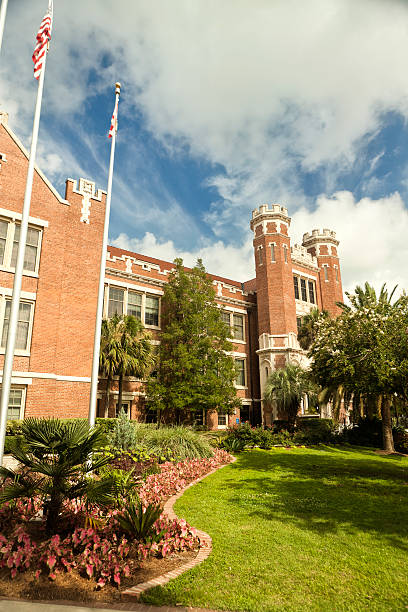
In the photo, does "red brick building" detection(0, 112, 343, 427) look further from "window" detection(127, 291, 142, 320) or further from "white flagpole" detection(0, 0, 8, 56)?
"white flagpole" detection(0, 0, 8, 56)

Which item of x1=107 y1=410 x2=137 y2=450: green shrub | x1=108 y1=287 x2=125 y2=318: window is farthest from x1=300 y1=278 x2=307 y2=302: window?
x1=107 y1=410 x2=137 y2=450: green shrub

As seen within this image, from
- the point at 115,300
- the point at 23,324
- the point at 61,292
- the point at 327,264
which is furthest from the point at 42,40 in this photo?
the point at 327,264

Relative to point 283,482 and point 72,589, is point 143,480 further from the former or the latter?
point 72,589

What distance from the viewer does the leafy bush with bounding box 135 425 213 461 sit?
1437cm

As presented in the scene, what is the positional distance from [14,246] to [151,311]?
35.9ft

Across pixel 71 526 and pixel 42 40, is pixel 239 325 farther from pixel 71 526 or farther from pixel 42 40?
pixel 71 526

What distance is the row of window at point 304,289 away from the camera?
36.6 meters

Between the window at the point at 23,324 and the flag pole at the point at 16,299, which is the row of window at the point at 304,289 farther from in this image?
the flag pole at the point at 16,299

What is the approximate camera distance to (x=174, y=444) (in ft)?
49.2

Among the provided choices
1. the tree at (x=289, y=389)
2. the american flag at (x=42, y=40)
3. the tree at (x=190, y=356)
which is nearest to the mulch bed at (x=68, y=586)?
the american flag at (x=42, y=40)

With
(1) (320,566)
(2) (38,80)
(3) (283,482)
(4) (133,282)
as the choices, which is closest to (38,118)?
(2) (38,80)

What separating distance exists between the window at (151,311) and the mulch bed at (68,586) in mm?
22032

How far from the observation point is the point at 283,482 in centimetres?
1268

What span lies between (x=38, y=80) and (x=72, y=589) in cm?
1157
